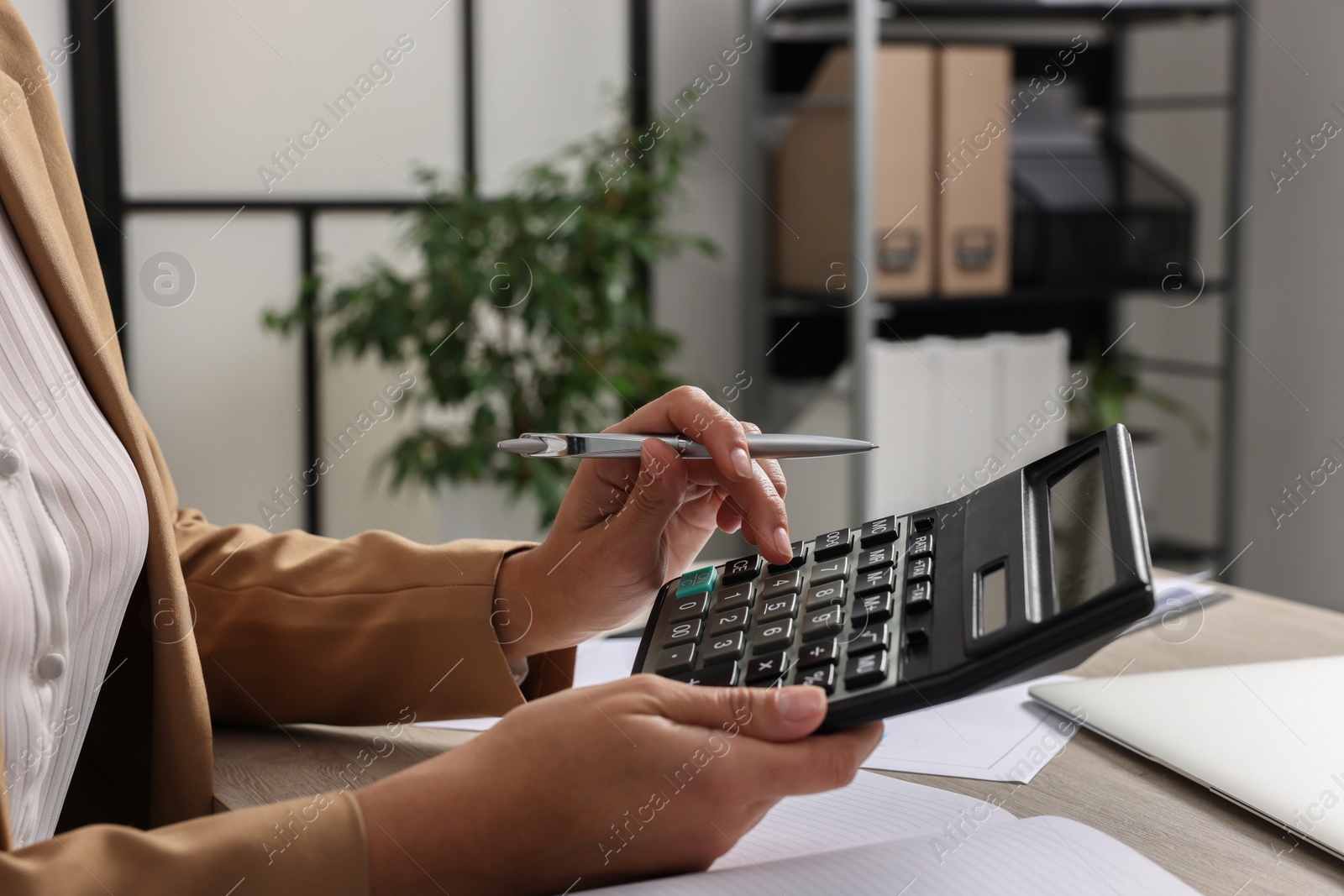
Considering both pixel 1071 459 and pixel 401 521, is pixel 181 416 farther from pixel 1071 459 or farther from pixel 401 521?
pixel 1071 459

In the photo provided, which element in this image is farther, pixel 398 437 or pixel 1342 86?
pixel 1342 86

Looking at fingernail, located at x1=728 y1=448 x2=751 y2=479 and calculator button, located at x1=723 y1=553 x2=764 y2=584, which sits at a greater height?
fingernail, located at x1=728 y1=448 x2=751 y2=479

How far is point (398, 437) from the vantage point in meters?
2.63

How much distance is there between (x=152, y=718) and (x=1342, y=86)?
314cm

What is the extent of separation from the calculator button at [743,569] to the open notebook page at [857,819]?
0.11 meters

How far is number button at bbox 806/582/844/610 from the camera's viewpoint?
553mm

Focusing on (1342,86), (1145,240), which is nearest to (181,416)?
(1145,240)

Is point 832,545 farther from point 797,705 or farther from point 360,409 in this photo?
point 360,409

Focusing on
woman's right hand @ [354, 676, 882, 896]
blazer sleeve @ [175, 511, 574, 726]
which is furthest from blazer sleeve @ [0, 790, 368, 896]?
blazer sleeve @ [175, 511, 574, 726]

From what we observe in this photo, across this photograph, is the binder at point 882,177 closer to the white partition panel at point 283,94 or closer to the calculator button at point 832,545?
the white partition panel at point 283,94

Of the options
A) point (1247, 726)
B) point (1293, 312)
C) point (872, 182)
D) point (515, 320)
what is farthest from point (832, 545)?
point (1293, 312)

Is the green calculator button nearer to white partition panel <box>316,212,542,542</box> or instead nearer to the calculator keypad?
the calculator keypad

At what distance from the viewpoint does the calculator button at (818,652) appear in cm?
50

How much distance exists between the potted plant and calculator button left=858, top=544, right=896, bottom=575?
1630 mm
